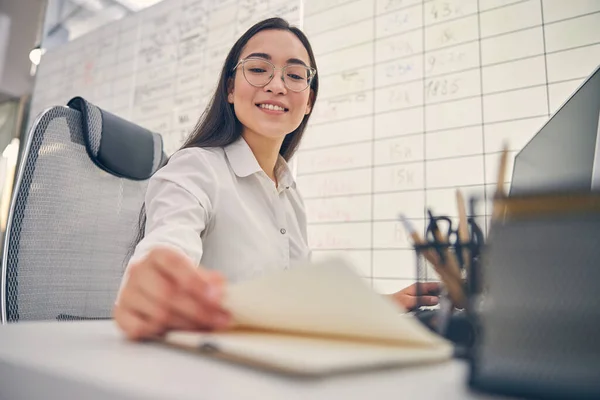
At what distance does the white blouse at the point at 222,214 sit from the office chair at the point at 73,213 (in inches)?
11.9

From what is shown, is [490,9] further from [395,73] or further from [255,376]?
[255,376]

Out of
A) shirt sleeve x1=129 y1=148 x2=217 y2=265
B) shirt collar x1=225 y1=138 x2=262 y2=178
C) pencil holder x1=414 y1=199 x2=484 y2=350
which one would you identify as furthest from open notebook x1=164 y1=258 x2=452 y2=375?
shirt collar x1=225 y1=138 x2=262 y2=178

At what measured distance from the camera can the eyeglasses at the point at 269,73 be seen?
3.07ft

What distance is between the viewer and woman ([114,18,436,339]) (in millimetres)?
331

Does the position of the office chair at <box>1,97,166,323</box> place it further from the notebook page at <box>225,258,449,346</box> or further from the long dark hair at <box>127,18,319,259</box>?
the notebook page at <box>225,258,449,346</box>

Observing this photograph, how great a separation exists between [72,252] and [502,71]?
1288 millimetres

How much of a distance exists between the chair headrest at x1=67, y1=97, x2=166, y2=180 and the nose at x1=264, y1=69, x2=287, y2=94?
426mm

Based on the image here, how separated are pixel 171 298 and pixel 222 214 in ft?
1.57

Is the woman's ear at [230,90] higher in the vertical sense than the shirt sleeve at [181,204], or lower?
higher

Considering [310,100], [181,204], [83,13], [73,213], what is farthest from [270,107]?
[83,13]

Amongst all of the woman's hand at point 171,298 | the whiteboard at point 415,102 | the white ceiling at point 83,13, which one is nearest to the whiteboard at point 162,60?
the white ceiling at point 83,13

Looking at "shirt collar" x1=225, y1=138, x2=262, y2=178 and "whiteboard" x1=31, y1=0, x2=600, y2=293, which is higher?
"whiteboard" x1=31, y1=0, x2=600, y2=293

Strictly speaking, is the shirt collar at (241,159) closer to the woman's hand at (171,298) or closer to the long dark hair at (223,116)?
the long dark hair at (223,116)

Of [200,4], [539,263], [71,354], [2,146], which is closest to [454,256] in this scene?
[539,263]
